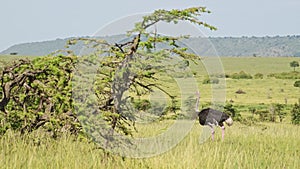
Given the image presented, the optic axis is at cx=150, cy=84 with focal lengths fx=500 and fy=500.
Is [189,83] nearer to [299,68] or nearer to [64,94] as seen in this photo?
[64,94]

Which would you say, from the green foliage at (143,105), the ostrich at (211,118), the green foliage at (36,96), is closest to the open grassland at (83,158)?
the green foliage at (36,96)

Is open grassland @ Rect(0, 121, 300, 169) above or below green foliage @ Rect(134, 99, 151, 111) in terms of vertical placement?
below

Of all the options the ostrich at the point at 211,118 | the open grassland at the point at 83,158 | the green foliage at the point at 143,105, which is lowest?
the ostrich at the point at 211,118

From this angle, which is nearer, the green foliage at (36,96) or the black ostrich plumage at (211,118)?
the green foliage at (36,96)

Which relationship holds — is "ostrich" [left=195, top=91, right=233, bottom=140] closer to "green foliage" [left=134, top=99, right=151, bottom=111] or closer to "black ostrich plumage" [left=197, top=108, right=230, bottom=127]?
"black ostrich plumage" [left=197, top=108, right=230, bottom=127]

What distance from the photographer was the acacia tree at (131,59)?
211 inches

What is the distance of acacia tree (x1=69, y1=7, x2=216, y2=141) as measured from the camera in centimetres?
537

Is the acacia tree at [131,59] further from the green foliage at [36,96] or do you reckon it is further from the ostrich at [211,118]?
the ostrich at [211,118]

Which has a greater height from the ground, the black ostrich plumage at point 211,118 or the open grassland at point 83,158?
the open grassland at point 83,158

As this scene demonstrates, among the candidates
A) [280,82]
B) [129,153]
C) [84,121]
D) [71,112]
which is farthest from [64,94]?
[280,82]

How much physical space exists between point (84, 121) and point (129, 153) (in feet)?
1.99

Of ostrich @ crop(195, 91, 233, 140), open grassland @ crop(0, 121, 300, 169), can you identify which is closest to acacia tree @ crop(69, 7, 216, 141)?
open grassland @ crop(0, 121, 300, 169)

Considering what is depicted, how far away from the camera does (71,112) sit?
20.1 feet

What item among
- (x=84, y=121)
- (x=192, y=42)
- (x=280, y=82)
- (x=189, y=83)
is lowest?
(x=280, y=82)
